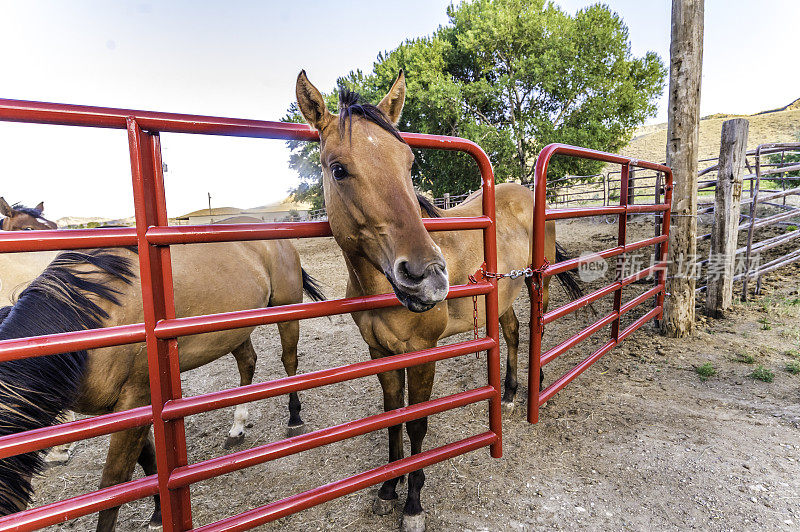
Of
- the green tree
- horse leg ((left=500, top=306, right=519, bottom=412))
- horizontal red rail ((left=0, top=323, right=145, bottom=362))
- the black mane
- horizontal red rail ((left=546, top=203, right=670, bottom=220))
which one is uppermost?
the green tree

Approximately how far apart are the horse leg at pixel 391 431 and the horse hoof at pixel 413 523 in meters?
0.17

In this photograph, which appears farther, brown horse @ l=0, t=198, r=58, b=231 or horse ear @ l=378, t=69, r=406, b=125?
brown horse @ l=0, t=198, r=58, b=231

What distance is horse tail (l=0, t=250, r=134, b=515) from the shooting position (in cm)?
135

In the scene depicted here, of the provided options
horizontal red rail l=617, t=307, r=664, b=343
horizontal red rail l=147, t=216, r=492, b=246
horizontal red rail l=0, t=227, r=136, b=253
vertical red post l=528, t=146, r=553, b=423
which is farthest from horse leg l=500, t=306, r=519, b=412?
horizontal red rail l=0, t=227, r=136, b=253

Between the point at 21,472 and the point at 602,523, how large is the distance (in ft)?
8.85

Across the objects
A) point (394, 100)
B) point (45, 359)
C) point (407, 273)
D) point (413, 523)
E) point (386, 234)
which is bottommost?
point (413, 523)

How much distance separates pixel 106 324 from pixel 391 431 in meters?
1.69

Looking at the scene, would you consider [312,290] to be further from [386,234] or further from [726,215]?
[726,215]

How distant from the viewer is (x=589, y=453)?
2.48 meters

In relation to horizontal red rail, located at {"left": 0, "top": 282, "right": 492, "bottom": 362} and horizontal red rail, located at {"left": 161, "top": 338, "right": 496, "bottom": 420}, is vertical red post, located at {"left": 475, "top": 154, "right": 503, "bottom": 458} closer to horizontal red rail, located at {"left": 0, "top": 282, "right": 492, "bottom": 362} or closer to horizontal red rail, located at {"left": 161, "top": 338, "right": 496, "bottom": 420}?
horizontal red rail, located at {"left": 161, "top": 338, "right": 496, "bottom": 420}

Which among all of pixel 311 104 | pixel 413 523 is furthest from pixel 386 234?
pixel 413 523

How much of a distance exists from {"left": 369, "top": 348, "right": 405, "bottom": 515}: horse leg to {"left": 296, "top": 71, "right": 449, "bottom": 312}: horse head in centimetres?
90

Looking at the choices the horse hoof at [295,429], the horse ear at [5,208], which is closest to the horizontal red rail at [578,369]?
the horse hoof at [295,429]

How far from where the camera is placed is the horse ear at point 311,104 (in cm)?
147
